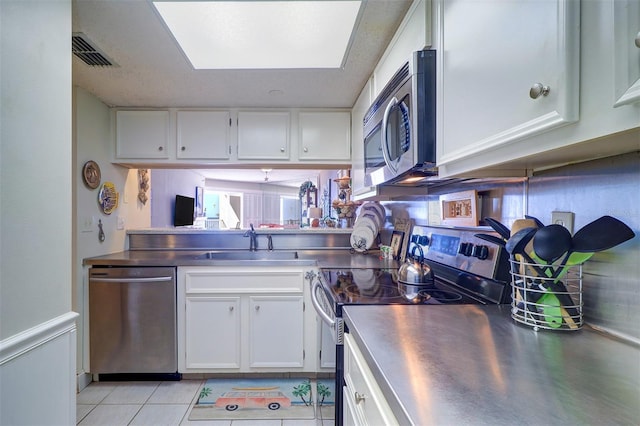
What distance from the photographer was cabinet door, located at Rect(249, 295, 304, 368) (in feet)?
A: 7.00

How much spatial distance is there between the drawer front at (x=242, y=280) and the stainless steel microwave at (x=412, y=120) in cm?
115

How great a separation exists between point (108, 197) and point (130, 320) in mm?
948

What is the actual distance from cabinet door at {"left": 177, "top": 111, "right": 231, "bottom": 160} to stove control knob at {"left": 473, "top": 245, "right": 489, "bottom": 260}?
6.30ft

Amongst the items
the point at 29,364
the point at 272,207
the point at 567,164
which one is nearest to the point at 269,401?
the point at 29,364

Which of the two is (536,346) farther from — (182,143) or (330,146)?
(182,143)

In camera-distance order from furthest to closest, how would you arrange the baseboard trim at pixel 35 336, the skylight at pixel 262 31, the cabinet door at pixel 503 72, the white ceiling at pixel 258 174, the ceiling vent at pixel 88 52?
1. the white ceiling at pixel 258 174
2. the ceiling vent at pixel 88 52
3. the skylight at pixel 262 31
4. the baseboard trim at pixel 35 336
5. the cabinet door at pixel 503 72

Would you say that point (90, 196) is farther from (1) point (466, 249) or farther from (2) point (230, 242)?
(1) point (466, 249)

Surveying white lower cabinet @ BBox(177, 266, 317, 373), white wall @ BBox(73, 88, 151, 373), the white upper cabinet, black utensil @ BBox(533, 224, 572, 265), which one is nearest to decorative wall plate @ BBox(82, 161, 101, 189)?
white wall @ BBox(73, 88, 151, 373)

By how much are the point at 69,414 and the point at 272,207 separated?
8843 mm

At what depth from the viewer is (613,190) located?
732 millimetres

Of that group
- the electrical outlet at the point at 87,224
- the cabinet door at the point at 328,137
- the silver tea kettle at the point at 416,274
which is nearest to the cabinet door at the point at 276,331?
the silver tea kettle at the point at 416,274

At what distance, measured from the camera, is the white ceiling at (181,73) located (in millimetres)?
1334

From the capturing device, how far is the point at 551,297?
2.61ft

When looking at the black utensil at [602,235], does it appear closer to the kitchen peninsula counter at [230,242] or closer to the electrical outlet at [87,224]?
the kitchen peninsula counter at [230,242]
